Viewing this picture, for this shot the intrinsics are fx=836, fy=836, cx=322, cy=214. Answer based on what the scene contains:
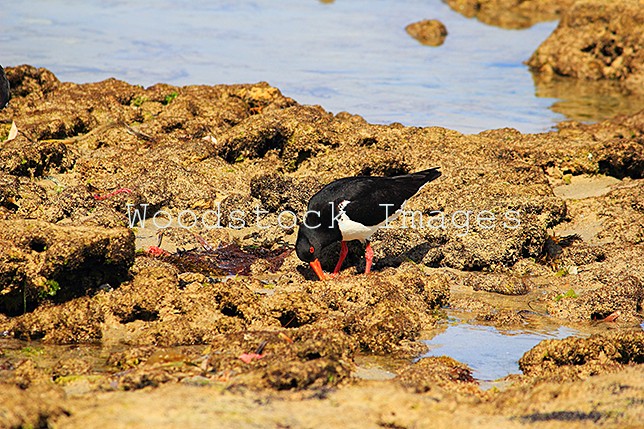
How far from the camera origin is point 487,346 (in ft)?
21.5

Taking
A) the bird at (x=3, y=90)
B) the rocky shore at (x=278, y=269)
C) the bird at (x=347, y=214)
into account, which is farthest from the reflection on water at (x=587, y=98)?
the bird at (x=3, y=90)

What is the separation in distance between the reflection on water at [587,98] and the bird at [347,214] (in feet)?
27.2

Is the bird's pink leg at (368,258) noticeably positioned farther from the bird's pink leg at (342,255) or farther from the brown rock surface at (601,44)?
the brown rock surface at (601,44)

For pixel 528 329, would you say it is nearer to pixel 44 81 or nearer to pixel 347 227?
pixel 347 227

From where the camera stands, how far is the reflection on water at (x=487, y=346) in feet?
20.1

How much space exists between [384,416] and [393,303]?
94.1 inches

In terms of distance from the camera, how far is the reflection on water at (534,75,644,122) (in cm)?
1608

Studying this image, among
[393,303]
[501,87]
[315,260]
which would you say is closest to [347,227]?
[315,260]

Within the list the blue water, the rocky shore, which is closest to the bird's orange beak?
the rocky shore

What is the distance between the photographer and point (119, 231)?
655 cm

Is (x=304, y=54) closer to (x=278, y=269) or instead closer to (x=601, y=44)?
(x=601, y=44)

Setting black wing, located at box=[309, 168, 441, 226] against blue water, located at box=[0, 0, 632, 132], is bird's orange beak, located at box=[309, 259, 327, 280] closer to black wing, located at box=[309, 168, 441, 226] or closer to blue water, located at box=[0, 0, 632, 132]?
black wing, located at box=[309, 168, 441, 226]

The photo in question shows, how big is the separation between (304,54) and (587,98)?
669 centimetres

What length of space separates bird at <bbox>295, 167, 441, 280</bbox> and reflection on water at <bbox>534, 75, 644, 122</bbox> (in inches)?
326
